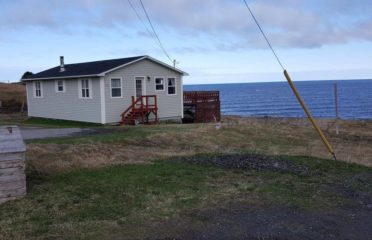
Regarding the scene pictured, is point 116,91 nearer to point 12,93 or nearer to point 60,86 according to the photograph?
point 60,86

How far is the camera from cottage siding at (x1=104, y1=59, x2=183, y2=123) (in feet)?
79.1

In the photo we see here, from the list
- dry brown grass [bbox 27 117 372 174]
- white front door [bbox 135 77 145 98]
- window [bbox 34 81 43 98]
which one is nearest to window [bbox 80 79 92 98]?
white front door [bbox 135 77 145 98]

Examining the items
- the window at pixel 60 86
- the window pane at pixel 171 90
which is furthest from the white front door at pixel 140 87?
the window at pixel 60 86

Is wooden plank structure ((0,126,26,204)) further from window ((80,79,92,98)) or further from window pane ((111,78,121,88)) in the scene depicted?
window ((80,79,92,98))

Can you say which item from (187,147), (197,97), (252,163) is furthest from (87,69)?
(252,163)

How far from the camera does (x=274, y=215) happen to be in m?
6.72

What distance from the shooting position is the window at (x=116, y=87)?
952 inches

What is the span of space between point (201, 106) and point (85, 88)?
747 cm

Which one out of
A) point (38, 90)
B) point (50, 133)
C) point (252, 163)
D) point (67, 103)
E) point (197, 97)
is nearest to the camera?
point (252, 163)

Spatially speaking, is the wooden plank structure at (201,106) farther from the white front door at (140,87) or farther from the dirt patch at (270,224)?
the dirt patch at (270,224)

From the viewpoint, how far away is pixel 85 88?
81.6ft

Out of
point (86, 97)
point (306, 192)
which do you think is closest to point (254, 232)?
point (306, 192)

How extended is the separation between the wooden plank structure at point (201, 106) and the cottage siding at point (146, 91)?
1.55 m

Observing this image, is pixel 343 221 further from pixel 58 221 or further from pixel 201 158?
pixel 201 158
